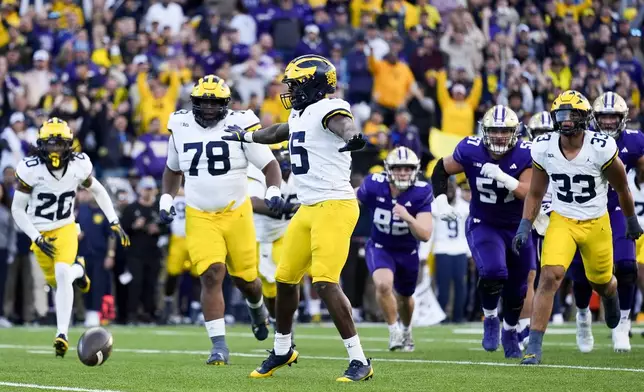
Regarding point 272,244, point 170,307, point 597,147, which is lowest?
point 170,307

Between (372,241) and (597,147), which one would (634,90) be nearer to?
(372,241)

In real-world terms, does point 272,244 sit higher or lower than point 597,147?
lower

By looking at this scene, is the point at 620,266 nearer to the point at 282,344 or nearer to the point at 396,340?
the point at 396,340

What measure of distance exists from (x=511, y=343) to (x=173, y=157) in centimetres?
299

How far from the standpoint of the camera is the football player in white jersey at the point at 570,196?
8.86m

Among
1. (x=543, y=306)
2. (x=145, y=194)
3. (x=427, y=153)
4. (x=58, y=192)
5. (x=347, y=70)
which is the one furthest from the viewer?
(x=347, y=70)

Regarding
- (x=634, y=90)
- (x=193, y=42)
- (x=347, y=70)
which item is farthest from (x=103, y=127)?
(x=634, y=90)

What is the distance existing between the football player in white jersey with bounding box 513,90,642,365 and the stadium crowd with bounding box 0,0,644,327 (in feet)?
22.7

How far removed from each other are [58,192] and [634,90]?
35.3 ft

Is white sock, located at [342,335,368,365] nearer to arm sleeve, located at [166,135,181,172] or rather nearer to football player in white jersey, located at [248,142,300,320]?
arm sleeve, located at [166,135,181,172]

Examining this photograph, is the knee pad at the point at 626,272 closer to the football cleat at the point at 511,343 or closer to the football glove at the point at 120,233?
the football cleat at the point at 511,343

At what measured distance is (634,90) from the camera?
1880cm

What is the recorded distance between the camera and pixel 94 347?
27.5ft

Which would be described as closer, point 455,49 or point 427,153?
point 427,153
